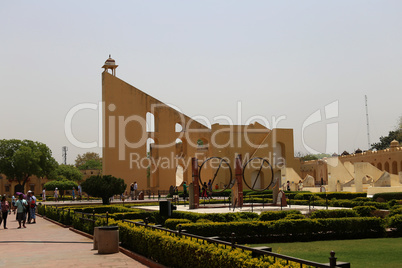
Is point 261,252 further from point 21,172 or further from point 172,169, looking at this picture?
point 21,172

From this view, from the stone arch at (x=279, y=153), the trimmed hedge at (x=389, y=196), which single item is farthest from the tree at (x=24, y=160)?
the trimmed hedge at (x=389, y=196)

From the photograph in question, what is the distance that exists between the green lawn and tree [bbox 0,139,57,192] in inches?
1504

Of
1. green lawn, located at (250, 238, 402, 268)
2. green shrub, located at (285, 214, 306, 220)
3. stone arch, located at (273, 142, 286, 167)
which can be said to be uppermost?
stone arch, located at (273, 142, 286, 167)

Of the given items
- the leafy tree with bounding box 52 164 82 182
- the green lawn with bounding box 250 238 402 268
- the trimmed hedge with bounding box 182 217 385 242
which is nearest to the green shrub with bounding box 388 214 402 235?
the trimmed hedge with bounding box 182 217 385 242

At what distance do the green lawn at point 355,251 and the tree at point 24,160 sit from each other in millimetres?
38196

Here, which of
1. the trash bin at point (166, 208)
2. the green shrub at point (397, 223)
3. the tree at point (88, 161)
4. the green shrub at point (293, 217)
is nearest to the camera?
the trash bin at point (166, 208)

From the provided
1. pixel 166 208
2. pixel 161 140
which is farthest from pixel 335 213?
pixel 161 140

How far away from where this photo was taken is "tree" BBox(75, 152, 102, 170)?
238ft

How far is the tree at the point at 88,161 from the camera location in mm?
72625

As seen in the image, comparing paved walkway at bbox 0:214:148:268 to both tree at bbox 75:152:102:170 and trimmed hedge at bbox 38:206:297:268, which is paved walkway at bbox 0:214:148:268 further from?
tree at bbox 75:152:102:170

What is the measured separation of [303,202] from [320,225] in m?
9.37

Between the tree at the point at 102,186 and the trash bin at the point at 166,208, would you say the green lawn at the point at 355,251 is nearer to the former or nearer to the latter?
the trash bin at the point at 166,208

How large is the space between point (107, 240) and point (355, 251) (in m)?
4.30

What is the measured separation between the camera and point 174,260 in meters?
5.88
